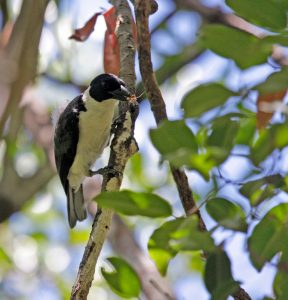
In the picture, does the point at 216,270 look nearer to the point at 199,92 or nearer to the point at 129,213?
the point at 129,213

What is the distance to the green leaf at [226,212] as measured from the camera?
147 centimetres

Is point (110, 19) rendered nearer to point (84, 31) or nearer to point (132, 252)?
point (84, 31)

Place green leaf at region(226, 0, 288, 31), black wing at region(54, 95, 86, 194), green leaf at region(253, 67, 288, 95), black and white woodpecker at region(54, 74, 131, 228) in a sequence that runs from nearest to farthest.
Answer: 1. green leaf at region(253, 67, 288, 95)
2. green leaf at region(226, 0, 288, 31)
3. black and white woodpecker at region(54, 74, 131, 228)
4. black wing at region(54, 95, 86, 194)

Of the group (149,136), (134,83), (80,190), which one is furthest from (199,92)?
(80,190)

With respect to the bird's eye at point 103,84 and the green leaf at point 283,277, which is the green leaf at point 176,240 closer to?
the green leaf at point 283,277

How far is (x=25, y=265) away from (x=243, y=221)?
512 centimetres

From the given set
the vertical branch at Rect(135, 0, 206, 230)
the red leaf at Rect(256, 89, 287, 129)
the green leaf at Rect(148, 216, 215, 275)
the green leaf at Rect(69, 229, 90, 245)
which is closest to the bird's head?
the vertical branch at Rect(135, 0, 206, 230)

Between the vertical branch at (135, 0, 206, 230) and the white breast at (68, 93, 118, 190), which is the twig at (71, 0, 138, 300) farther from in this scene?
the white breast at (68, 93, 118, 190)

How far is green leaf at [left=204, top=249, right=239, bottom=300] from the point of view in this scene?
1508 millimetres

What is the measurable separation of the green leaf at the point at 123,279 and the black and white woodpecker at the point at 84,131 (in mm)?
2281

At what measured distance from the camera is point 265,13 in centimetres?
151

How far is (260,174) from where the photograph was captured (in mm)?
1663

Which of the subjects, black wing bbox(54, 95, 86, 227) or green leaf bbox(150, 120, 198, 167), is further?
black wing bbox(54, 95, 86, 227)

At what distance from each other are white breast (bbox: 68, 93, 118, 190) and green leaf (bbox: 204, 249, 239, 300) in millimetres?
2672
